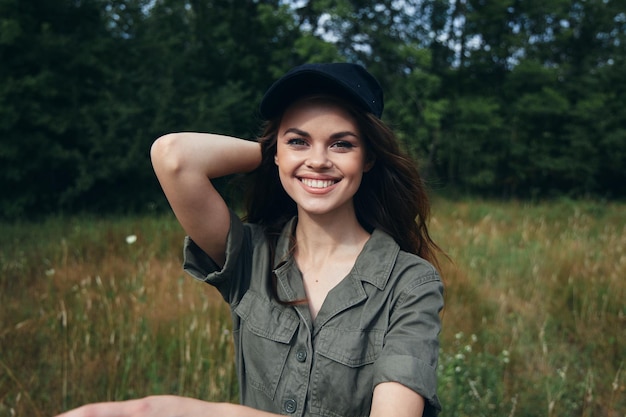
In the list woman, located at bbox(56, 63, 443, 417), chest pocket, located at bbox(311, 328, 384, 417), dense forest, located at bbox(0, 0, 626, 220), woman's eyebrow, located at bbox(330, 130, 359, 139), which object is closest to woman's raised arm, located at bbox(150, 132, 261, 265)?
woman, located at bbox(56, 63, 443, 417)

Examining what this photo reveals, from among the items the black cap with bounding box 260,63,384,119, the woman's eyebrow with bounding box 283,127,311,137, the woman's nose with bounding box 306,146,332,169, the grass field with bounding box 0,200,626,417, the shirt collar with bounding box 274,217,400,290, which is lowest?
the grass field with bounding box 0,200,626,417

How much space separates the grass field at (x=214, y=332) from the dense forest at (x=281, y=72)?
8.81 feet

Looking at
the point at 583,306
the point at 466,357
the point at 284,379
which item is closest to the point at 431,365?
the point at 284,379

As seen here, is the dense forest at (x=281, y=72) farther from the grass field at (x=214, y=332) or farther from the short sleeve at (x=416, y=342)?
the short sleeve at (x=416, y=342)

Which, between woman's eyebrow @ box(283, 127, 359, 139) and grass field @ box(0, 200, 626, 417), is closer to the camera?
woman's eyebrow @ box(283, 127, 359, 139)

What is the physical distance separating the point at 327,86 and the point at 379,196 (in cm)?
49

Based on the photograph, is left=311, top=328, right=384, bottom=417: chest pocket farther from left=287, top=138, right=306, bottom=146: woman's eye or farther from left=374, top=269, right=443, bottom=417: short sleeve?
left=287, top=138, right=306, bottom=146: woman's eye

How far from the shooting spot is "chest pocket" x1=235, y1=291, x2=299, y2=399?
1.64 metres

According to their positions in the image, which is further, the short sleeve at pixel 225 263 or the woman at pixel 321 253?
the short sleeve at pixel 225 263

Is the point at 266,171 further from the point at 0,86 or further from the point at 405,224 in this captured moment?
the point at 0,86

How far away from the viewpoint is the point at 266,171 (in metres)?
1.99

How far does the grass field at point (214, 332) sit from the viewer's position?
300 cm

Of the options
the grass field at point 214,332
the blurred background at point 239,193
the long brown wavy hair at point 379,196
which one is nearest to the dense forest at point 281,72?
the blurred background at point 239,193

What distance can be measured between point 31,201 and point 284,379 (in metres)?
10.4
